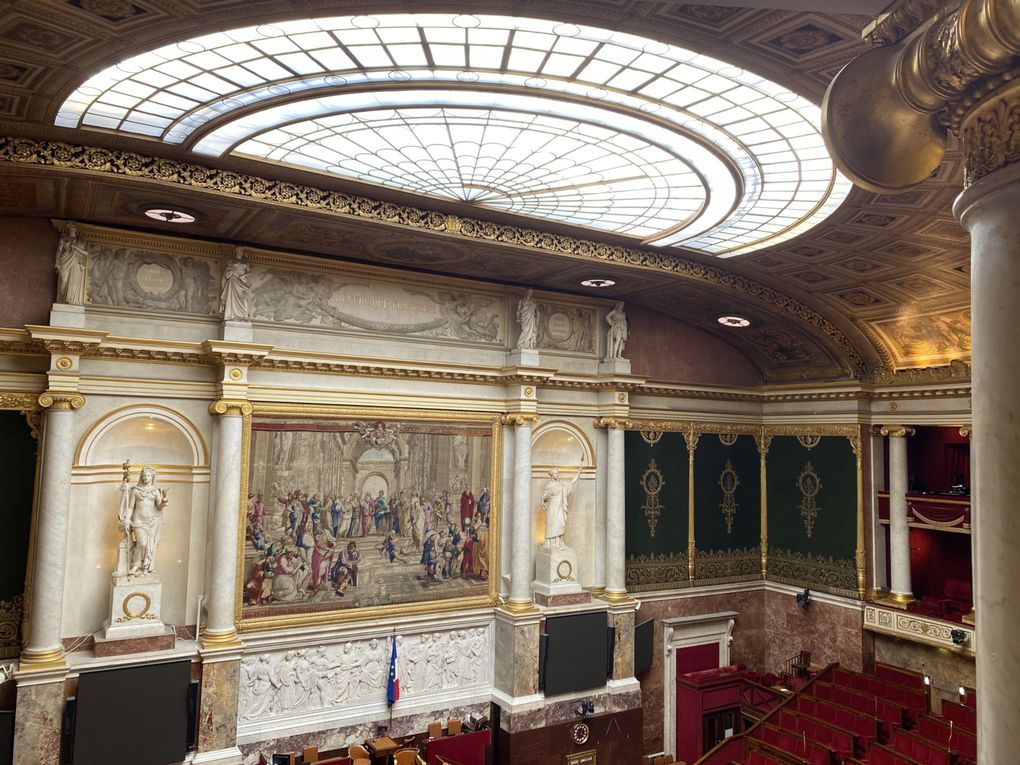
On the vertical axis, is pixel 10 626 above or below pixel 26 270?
below

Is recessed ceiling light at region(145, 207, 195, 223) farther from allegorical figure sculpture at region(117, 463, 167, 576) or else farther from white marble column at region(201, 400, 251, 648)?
allegorical figure sculpture at region(117, 463, 167, 576)

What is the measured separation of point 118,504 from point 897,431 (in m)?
17.7

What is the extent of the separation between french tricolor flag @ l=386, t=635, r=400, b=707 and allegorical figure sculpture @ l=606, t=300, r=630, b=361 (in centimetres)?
851

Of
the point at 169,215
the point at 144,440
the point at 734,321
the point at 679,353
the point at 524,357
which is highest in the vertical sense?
the point at 169,215

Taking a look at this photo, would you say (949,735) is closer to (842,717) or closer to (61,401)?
(842,717)

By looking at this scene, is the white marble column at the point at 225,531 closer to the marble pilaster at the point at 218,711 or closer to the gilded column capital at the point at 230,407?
the gilded column capital at the point at 230,407

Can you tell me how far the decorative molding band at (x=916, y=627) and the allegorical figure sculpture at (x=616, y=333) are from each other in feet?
29.4

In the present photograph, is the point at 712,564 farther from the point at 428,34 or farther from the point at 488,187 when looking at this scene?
the point at 428,34

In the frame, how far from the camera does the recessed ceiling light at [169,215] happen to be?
12.2m

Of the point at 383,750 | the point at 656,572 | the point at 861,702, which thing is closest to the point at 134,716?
the point at 383,750

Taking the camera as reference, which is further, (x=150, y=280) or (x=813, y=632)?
(x=813, y=632)

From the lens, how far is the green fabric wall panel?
18.6 metres

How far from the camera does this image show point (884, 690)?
16.3 meters

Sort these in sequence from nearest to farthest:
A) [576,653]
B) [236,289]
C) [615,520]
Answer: [236,289] → [576,653] → [615,520]
